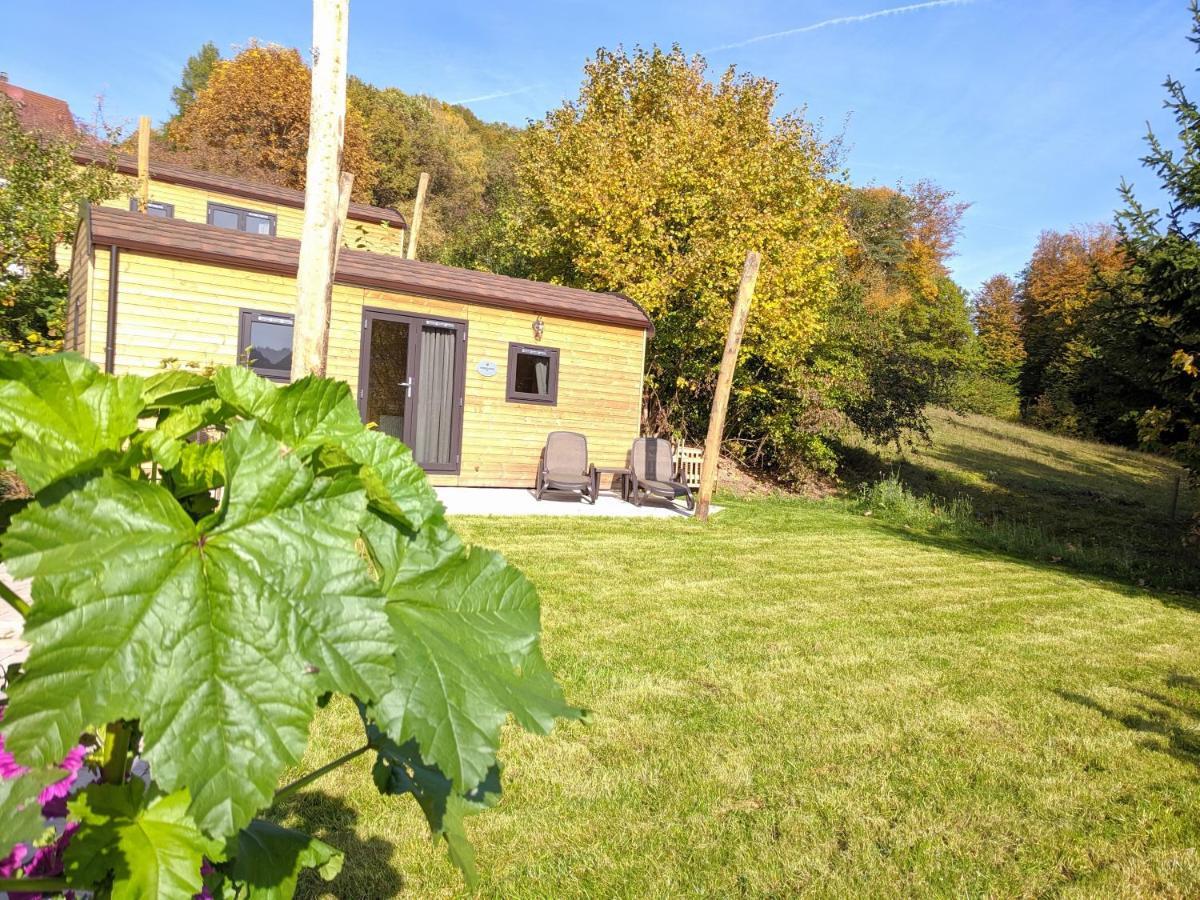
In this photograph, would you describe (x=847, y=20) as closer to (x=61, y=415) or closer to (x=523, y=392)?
(x=523, y=392)

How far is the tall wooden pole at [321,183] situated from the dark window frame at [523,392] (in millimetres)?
6834

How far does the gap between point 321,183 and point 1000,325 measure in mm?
38069

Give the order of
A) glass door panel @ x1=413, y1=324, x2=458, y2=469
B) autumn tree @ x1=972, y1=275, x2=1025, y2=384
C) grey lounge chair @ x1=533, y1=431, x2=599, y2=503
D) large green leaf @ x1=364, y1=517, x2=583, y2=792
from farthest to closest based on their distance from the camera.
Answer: autumn tree @ x1=972, y1=275, x2=1025, y2=384 < glass door panel @ x1=413, y1=324, x2=458, y2=469 < grey lounge chair @ x1=533, y1=431, x2=599, y2=503 < large green leaf @ x1=364, y1=517, x2=583, y2=792

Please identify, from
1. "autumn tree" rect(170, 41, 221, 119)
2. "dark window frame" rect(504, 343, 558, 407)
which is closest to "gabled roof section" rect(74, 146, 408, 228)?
"dark window frame" rect(504, 343, 558, 407)

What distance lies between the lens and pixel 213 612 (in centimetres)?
62

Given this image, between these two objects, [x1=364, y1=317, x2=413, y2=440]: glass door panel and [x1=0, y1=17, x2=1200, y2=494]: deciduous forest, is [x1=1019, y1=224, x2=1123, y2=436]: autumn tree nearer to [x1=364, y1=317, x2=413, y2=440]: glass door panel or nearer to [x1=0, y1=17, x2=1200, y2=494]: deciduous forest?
[x1=0, y1=17, x2=1200, y2=494]: deciduous forest

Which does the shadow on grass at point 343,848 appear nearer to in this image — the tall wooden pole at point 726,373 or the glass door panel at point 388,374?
the tall wooden pole at point 726,373

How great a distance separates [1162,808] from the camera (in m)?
3.14

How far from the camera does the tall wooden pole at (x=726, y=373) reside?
9859mm

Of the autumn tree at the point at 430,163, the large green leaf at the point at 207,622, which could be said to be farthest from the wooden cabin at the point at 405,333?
the autumn tree at the point at 430,163

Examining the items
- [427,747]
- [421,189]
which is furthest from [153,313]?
[427,747]

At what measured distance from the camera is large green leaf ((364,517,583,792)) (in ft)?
2.27

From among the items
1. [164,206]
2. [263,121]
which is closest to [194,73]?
[263,121]

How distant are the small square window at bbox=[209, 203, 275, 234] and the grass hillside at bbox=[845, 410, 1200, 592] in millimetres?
14760
